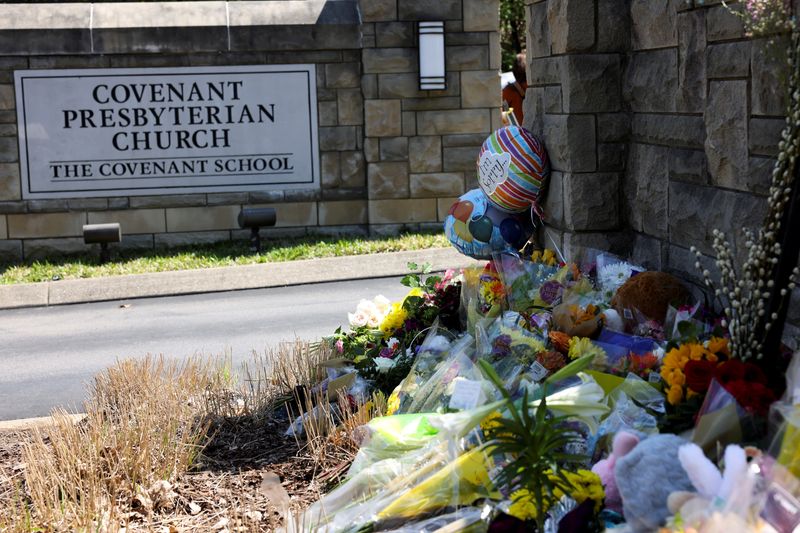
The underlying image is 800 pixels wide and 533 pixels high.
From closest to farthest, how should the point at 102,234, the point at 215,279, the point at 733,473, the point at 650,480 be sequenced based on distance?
the point at 733,473, the point at 650,480, the point at 215,279, the point at 102,234

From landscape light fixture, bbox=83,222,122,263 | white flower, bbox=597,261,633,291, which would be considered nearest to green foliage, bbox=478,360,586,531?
white flower, bbox=597,261,633,291

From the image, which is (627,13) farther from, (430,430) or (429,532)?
(429,532)

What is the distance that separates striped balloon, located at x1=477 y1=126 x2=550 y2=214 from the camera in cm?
596

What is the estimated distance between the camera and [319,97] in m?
12.3

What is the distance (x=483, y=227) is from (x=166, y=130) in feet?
22.1

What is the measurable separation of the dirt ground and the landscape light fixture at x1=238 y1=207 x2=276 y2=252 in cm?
632

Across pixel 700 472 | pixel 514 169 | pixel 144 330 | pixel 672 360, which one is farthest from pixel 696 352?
pixel 144 330

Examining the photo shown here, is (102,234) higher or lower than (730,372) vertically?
lower

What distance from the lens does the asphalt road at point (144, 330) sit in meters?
7.26

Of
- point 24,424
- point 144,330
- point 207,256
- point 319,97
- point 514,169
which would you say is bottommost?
point 144,330

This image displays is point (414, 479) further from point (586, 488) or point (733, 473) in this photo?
point (733, 473)

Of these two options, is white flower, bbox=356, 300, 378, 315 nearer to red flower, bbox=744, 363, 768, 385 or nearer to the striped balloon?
the striped balloon

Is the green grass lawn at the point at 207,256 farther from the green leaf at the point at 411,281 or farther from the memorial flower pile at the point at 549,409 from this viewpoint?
the memorial flower pile at the point at 549,409

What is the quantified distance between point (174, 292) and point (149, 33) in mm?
3070
